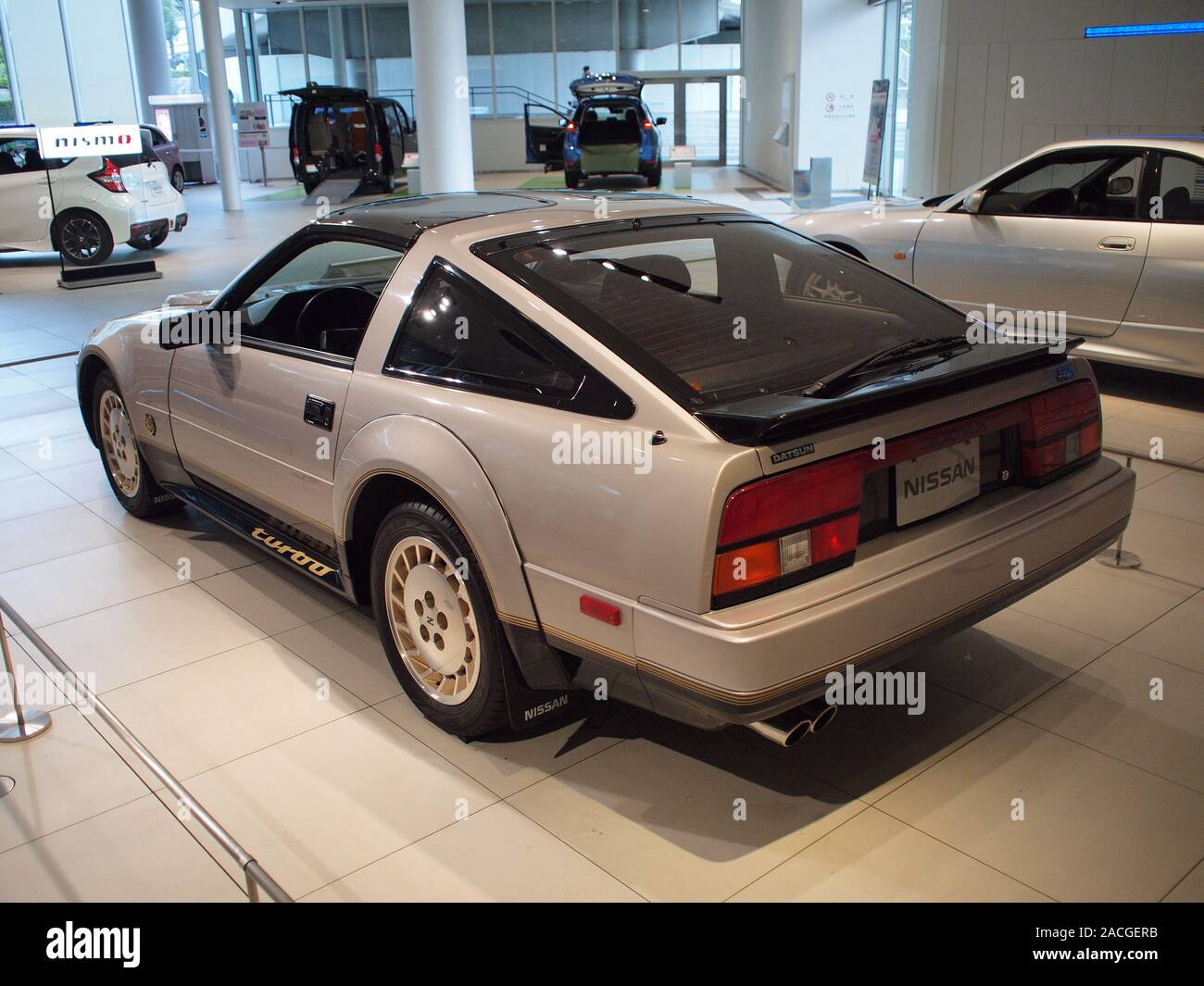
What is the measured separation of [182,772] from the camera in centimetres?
290

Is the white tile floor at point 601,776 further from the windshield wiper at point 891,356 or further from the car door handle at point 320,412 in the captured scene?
the windshield wiper at point 891,356

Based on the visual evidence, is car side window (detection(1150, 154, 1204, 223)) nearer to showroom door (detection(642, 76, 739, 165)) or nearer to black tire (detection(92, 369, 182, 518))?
black tire (detection(92, 369, 182, 518))

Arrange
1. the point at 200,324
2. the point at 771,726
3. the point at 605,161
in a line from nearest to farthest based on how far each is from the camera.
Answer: the point at 771,726
the point at 200,324
the point at 605,161

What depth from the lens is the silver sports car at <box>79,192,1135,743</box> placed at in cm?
224

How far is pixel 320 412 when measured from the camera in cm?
319

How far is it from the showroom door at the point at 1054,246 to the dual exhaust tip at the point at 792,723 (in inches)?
182

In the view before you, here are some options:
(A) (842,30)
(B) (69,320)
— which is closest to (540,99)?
(A) (842,30)

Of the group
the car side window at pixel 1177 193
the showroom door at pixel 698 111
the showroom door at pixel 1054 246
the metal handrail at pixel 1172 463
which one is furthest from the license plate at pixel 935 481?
the showroom door at pixel 698 111

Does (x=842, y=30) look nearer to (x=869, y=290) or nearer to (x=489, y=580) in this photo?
(x=869, y=290)

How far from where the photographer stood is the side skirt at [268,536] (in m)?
3.32

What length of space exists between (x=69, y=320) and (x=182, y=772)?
8.32 metres

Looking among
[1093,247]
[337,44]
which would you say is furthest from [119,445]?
[337,44]

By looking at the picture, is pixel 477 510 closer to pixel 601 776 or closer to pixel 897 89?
pixel 601 776

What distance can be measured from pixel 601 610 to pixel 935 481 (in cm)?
88
